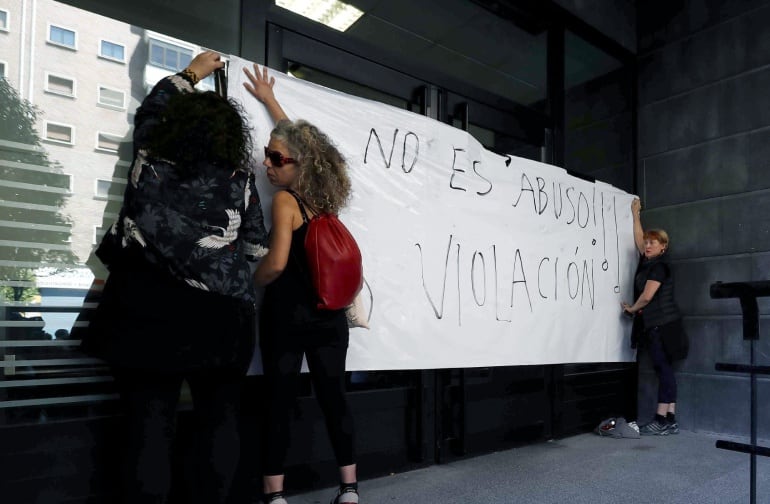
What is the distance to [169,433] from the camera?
1554 mm

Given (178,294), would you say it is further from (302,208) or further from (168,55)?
(168,55)

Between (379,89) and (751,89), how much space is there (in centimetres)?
266

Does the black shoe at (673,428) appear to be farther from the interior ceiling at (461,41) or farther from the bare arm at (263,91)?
the bare arm at (263,91)

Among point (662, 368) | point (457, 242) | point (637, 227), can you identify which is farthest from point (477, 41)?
point (662, 368)

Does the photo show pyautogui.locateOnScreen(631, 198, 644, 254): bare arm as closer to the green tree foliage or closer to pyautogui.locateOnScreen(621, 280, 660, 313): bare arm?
pyautogui.locateOnScreen(621, 280, 660, 313): bare arm

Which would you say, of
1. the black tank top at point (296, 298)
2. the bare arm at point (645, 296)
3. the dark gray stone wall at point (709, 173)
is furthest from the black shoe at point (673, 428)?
the black tank top at point (296, 298)

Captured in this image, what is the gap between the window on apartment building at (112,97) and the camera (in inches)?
78.7

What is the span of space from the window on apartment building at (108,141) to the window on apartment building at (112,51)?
270 millimetres

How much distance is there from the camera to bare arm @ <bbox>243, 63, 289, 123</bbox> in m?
2.20

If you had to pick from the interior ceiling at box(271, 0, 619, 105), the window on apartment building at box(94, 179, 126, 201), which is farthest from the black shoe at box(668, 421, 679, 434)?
the window on apartment building at box(94, 179, 126, 201)

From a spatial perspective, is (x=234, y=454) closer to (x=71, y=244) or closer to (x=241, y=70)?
(x=71, y=244)

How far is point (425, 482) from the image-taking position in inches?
105

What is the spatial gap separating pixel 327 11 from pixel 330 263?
1.41 metres

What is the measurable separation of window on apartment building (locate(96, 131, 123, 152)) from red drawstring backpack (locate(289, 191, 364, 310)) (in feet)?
2.41
